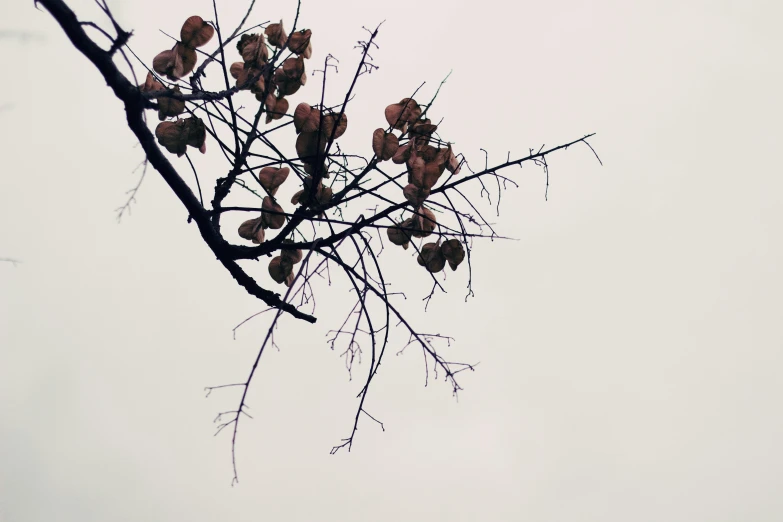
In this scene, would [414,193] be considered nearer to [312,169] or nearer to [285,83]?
[312,169]

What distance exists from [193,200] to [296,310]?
321 mm

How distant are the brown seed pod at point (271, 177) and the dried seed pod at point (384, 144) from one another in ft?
0.82

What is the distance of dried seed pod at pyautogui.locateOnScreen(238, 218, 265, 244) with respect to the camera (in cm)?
152

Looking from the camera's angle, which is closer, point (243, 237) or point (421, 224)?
point (421, 224)

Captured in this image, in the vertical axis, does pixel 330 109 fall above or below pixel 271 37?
below

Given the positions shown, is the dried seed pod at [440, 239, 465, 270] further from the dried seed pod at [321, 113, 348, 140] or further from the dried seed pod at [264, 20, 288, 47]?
the dried seed pod at [264, 20, 288, 47]

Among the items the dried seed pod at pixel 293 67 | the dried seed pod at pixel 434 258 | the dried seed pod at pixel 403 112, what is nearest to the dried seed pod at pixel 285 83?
the dried seed pod at pixel 293 67

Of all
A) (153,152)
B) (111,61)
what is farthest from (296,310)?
(111,61)

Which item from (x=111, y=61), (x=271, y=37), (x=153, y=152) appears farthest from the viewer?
(x=271, y=37)

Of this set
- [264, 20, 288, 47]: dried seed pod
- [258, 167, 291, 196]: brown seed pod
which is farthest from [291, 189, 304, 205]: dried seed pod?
[264, 20, 288, 47]: dried seed pod

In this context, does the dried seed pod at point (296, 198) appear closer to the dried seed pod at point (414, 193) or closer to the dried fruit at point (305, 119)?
the dried fruit at point (305, 119)

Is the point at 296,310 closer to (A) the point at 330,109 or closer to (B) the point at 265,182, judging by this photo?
(B) the point at 265,182

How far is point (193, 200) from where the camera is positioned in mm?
1279

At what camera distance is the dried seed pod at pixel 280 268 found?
5.00 feet
